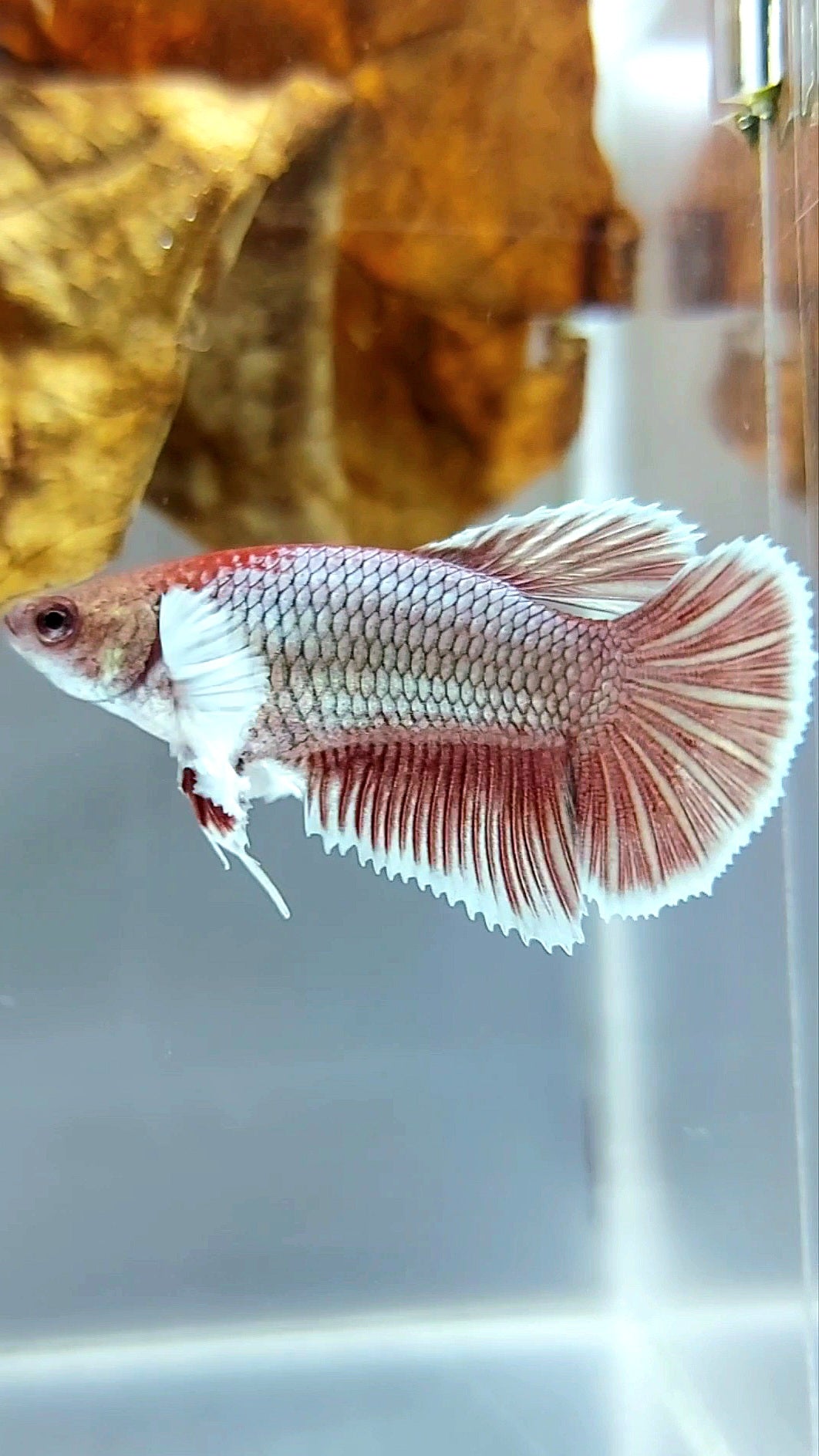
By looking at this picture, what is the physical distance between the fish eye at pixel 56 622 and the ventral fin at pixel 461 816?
113 millimetres

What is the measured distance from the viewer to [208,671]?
1.35 ft

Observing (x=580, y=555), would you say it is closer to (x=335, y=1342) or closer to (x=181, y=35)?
(x=181, y=35)

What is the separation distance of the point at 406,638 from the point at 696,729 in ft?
0.43

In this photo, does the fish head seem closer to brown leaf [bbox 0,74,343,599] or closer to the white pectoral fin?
the white pectoral fin

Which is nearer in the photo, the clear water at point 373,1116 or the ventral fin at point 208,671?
the ventral fin at point 208,671

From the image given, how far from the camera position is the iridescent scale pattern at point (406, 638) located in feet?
1.35

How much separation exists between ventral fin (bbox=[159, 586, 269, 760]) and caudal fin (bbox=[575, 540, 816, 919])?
143mm

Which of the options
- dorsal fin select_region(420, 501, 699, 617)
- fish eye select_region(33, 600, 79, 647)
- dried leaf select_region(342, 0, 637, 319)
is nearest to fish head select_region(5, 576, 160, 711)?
fish eye select_region(33, 600, 79, 647)

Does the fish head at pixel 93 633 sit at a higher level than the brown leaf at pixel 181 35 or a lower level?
lower

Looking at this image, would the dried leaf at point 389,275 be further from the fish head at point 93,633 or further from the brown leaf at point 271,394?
the fish head at point 93,633

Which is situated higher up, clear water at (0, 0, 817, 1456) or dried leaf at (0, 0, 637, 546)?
dried leaf at (0, 0, 637, 546)

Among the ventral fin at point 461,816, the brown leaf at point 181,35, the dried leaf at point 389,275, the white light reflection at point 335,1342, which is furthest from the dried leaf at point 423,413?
the white light reflection at point 335,1342

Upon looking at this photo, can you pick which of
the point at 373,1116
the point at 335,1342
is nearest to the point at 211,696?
the point at 373,1116

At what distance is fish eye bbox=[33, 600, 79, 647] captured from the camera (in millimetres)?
403
